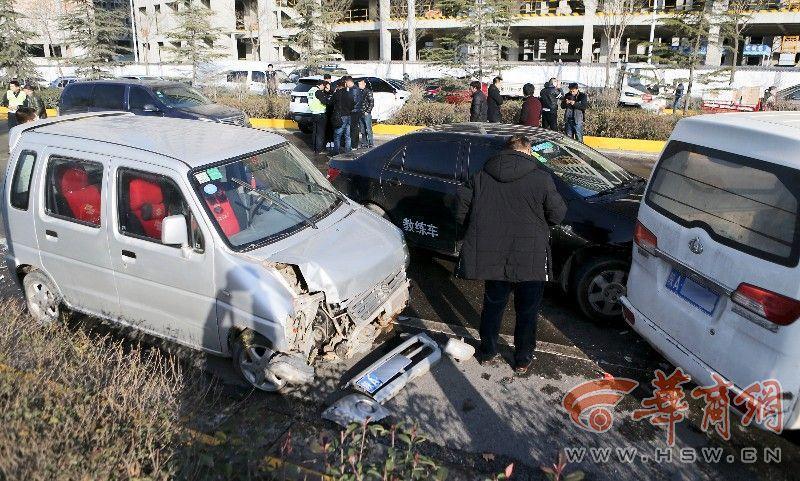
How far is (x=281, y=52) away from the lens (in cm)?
4694

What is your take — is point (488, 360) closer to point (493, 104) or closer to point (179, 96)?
point (493, 104)

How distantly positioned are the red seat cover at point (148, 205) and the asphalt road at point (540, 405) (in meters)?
1.10

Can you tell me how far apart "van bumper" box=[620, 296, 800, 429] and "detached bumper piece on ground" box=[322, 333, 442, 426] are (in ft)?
4.78

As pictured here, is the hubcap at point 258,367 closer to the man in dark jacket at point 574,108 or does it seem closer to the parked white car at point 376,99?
the man in dark jacket at point 574,108

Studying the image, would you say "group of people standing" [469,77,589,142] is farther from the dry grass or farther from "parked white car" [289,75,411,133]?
the dry grass

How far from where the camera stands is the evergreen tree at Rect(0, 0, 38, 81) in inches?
1009

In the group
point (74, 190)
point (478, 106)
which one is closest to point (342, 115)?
point (478, 106)

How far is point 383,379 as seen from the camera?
4.09 metres

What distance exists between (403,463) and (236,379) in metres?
2.02

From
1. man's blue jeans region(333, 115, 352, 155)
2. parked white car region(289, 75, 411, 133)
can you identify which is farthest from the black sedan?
parked white car region(289, 75, 411, 133)

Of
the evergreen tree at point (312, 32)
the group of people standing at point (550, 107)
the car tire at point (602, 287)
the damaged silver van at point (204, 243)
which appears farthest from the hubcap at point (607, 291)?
the evergreen tree at point (312, 32)

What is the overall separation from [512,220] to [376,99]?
1496 centimetres

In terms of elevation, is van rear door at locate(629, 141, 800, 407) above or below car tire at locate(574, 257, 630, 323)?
above

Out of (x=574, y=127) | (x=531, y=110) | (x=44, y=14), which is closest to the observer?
(x=531, y=110)
